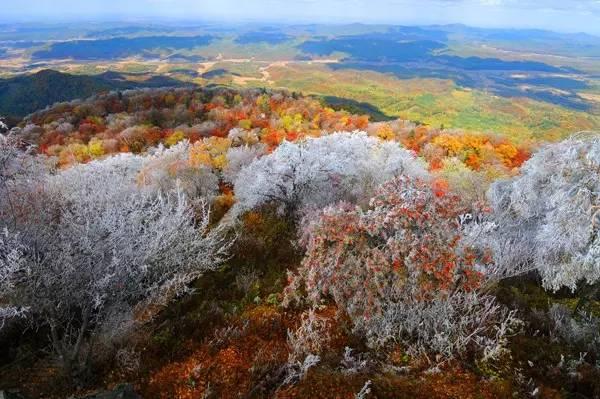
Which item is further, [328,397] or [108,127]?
[108,127]

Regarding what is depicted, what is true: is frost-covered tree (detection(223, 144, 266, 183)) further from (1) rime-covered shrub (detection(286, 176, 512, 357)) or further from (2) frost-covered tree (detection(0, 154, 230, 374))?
(1) rime-covered shrub (detection(286, 176, 512, 357))

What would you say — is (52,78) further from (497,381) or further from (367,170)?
(497,381)

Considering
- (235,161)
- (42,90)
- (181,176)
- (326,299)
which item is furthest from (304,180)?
(42,90)

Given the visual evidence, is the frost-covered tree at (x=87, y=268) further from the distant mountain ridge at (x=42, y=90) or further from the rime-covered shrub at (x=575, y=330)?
the distant mountain ridge at (x=42, y=90)

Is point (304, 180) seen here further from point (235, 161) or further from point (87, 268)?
point (235, 161)

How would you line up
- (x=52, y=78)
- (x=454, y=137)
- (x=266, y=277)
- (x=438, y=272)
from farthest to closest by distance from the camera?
(x=52, y=78) → (x=454, y=137) → (x=266, y=277) → (x=438, y=272)

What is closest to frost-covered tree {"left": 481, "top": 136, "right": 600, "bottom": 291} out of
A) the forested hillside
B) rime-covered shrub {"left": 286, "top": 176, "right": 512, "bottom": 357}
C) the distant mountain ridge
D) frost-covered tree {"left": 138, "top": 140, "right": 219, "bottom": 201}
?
the forested hillside

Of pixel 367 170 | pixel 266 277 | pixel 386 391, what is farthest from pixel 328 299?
pixel 367 170
